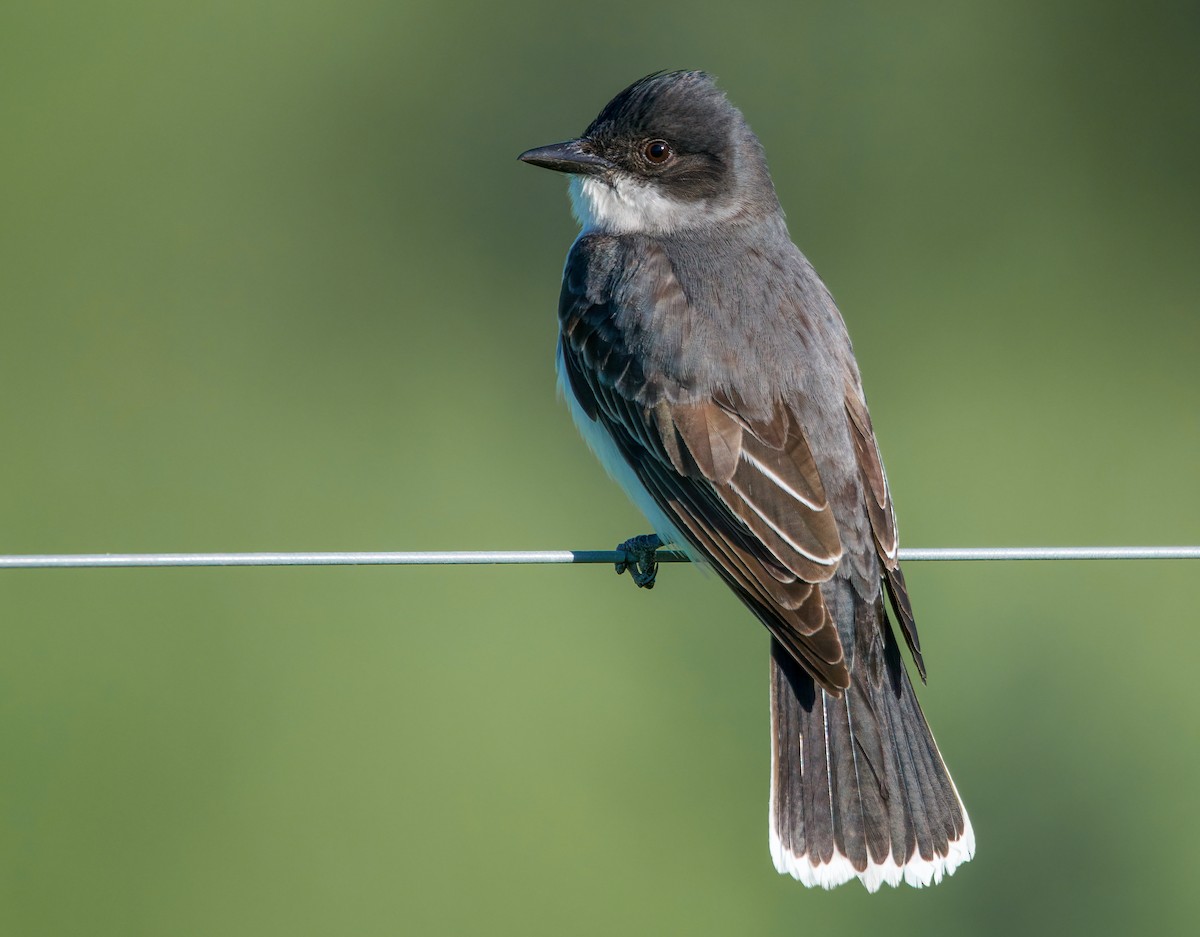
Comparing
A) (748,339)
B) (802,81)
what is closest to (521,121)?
(802,81)

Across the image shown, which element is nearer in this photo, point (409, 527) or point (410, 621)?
point (410, 621)

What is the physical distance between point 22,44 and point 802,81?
4.09 metres

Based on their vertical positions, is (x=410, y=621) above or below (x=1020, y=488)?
below

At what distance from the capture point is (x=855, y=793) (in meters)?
4.64

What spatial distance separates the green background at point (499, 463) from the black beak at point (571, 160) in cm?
198

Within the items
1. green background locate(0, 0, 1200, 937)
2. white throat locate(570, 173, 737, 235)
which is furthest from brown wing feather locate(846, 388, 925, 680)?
green background locate(0, 0, 1200, 937)

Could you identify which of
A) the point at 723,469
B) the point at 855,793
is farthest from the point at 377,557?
the point at 855,793

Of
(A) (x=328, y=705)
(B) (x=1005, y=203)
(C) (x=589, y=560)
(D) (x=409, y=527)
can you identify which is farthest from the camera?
(B) (x=1005, y=203)

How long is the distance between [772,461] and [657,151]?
139cm

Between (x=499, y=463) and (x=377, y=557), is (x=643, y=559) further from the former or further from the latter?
(x=499, y=463)

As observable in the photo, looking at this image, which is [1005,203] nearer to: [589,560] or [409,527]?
[409,527]

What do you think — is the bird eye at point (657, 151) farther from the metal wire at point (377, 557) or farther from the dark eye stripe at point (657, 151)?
the metal wire at point (377, 557)

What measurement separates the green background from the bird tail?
4.47 ft

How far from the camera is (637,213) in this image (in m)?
5.69
